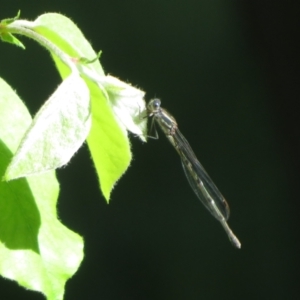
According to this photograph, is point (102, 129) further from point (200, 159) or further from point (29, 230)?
point (200, 159)

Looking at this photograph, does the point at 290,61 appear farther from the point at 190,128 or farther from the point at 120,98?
the point at 120,98

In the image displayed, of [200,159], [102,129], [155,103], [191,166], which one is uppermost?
[102,129]

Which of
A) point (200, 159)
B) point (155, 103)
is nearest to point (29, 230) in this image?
point (155, 103)

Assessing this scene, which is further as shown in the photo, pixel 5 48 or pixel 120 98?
pixel 5 48

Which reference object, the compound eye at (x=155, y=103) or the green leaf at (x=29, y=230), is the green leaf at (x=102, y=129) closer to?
the green leaf at (x=29, y=230)

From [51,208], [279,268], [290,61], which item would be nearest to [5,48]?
[290,61]

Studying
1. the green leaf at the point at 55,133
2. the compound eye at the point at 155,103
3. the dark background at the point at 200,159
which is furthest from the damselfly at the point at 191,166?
the dark background at the point at 200,159
